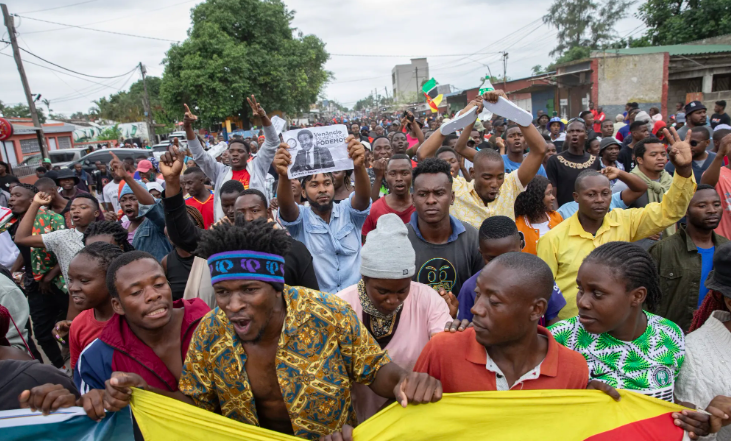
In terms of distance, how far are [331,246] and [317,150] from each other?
2.75 ft

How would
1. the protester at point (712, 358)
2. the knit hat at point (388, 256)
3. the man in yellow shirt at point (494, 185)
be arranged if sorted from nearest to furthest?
the protester at point (712, 358)
the knit hat at point (388, 256)
the man in yellow shirt at point (494, 185)

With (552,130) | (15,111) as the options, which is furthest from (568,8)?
(15,111)

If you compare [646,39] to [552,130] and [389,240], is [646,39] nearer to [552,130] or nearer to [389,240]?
[552,130]

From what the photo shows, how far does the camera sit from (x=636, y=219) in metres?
3.51

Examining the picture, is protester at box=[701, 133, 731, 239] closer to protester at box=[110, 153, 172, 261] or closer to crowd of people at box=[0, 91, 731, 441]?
crowd of people at box=[0, 91, 731, 441]

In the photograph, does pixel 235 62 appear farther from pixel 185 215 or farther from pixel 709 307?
pixel 709 307

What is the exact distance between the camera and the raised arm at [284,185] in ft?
11.6

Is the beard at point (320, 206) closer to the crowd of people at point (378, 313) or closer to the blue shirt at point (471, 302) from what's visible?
the crowd of people at point (378, 313)

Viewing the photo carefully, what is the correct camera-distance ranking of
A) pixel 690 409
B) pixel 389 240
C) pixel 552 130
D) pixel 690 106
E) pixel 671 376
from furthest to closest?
pixel 552 130, pixel 690 106, pixel 389 240, pixel 671 376, pixel 690 409

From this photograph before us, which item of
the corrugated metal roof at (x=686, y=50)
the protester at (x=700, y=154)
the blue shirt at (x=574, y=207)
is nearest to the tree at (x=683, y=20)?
the corrugated metal roof at (x=686, y=50)

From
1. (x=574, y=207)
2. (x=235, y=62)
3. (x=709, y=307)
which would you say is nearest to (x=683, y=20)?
(x=235, y=62)

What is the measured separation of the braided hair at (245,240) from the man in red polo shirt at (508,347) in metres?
0.84

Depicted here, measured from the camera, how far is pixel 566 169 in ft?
20.2

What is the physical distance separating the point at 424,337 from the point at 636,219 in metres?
2.12
